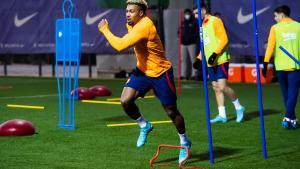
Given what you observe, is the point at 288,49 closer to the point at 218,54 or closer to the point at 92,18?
the point at 218,54

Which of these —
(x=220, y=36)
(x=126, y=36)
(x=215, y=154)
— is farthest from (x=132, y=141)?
(x=220, y=36)

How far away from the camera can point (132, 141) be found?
1122cm

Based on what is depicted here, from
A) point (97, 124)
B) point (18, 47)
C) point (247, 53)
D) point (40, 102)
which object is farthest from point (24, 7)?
point (97, 124)

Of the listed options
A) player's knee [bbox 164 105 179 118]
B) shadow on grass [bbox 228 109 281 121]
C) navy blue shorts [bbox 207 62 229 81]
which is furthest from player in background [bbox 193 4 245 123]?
player's knee [bbox 164 105 179 118]

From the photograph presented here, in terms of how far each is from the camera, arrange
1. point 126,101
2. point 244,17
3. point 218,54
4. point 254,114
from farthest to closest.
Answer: point 244,17 < point 254,114 < point 218,54 < point 126,101

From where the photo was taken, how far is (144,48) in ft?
31.6

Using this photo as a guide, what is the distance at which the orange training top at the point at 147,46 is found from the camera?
9.27 meters

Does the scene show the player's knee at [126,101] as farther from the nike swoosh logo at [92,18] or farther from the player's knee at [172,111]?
the nike swoosh logo at [92,18]

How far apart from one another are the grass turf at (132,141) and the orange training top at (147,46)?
1108 mm

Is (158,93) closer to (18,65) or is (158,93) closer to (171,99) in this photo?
(171,99)

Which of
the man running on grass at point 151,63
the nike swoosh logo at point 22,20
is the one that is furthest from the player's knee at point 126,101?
the nike swoosh logo at point 22,20

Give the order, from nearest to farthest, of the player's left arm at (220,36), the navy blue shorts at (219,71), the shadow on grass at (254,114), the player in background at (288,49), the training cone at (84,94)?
the player in background at (288,49), the player's left arm at (220,36), the navy blue shorts at (219,71), the shadow on grass at (254,114), the training cone at (84,94)

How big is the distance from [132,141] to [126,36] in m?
2.43

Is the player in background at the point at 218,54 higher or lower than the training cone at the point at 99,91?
higher
